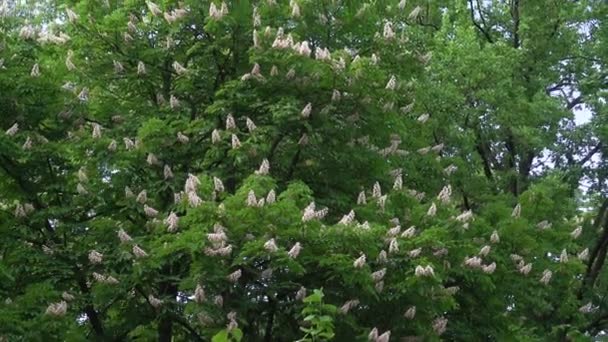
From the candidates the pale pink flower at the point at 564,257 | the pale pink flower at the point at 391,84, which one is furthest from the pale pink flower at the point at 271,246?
the pale pink flower at the point at 564,257

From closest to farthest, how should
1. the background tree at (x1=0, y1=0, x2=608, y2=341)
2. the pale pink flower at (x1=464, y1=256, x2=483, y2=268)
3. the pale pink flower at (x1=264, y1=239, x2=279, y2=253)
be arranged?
the pale pink flower at (x1=264, y1=239, x2=279, y2=253), the background tree at (x1=0, y1=0, x2=608, y2=341), the pale pink flower at (x1=464, y1=256, x2=483, y2=268)

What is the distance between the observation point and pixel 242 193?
1044cm

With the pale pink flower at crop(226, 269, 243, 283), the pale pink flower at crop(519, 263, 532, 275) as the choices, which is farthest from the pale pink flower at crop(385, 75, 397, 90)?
the pale pink flower at crop(226, 269, 243, 283)

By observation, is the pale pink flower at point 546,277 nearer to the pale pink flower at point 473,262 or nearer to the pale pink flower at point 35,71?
the pale pink flower at point 473,262

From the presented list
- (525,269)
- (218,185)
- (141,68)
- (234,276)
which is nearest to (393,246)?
(234,276)

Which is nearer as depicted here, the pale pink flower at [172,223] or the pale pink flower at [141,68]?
the pale pink flower at [172,223]

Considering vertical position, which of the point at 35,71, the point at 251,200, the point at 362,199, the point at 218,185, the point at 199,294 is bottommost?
the point at 199,294

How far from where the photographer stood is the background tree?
10.4 metres

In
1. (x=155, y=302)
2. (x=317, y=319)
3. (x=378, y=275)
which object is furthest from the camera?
(x=155, y=302)

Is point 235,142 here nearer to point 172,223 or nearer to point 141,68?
point 172,223

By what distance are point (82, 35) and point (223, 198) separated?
392cm

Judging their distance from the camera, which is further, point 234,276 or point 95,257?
point 95,257

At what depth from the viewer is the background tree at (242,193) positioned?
1045 cm

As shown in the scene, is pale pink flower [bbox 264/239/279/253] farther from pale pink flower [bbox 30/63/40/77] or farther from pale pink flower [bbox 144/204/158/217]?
pale pink flower [bbox 30/63/40/77]
